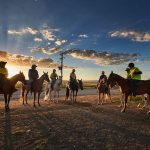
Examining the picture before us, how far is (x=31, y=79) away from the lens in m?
23.9

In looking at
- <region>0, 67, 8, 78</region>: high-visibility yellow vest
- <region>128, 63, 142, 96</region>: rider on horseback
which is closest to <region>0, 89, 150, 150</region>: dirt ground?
<region>128, 63, 142, 96</region>: rider on horseback

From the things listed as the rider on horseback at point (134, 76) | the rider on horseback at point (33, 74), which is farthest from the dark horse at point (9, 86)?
the rider on horseback at point (134, 76)

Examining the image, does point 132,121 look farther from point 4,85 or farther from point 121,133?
point 4,85

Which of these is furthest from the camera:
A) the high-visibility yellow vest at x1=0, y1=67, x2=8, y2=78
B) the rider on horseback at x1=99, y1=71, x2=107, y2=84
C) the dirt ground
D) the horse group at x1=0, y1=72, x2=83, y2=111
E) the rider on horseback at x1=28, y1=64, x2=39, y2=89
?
the rider on horseback at x1=99, y1=71, x2=107, y2=84

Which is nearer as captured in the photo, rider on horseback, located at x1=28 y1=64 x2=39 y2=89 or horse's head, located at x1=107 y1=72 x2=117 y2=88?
horse's head, located at x1=107 y1=72 x2=117 y2=88

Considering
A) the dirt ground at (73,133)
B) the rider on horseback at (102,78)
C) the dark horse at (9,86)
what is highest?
the rider on horseback at (102,78)

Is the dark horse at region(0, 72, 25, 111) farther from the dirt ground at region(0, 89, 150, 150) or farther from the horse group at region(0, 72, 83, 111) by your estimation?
the dirt ground at region(0, 89, 150, 150)

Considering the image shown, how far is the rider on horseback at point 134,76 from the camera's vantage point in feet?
65.9

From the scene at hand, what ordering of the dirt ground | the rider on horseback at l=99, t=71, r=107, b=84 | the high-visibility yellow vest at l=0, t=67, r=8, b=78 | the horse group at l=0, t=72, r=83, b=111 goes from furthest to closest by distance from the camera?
1. the rider on horseback at l=99, t=71, r=107, b=84
2. the high-visibility yellow vest at l=0, t=67, r=8, b=78
3. the horse group at l=0, t=72, r=83, b=111
4. the dirt ground

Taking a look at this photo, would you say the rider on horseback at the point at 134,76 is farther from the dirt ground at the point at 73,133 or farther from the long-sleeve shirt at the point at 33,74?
the long-sleeve shirt at the point at 33,74

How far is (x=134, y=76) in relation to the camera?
816 inches

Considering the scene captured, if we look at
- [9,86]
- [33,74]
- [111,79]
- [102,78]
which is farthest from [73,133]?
[102,78]

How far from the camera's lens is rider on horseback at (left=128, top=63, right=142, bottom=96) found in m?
20.1

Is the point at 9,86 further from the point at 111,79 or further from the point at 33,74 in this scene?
the point at 111,79
